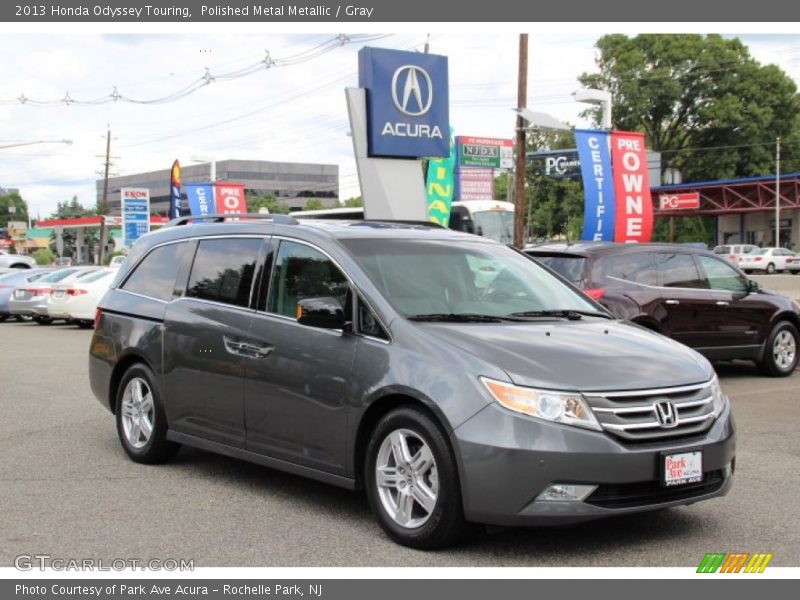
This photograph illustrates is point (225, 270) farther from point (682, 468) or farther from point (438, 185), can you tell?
point (438, 185)

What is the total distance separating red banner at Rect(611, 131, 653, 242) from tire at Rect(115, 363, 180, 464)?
42.6ft

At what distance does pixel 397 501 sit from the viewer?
17.3ft

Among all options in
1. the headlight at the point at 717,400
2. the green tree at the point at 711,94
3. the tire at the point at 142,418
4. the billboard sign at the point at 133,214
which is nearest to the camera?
the headlight at the point at 717,400

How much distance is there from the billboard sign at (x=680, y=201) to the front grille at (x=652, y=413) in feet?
192

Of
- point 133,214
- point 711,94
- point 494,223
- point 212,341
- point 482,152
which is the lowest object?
point 212,341

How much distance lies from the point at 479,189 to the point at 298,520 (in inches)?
1528

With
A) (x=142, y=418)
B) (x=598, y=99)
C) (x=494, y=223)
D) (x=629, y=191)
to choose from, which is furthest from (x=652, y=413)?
(x=494, y=223)

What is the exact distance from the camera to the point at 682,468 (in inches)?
197

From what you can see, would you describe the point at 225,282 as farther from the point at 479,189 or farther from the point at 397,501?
the point at 479,189

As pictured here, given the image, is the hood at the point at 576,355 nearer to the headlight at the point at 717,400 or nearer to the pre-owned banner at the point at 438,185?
the headlight at the point at 717,400

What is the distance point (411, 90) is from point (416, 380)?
41.7 feet

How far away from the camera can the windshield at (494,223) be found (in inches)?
1420

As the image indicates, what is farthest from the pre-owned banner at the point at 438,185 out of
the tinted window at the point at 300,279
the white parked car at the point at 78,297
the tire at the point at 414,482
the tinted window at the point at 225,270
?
the tire at the point at 414,482

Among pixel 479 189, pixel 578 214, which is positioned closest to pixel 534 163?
pixel 578 214
